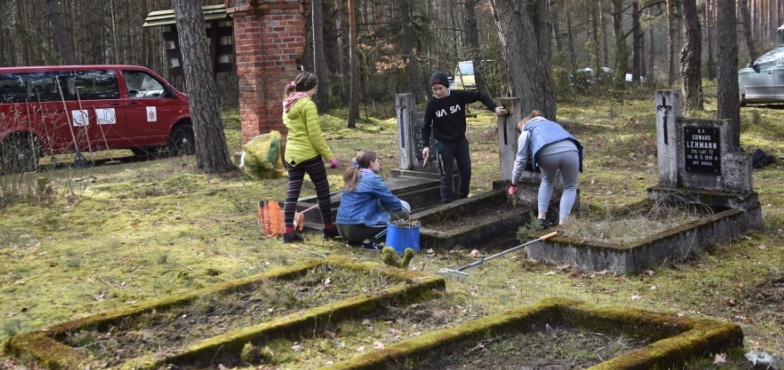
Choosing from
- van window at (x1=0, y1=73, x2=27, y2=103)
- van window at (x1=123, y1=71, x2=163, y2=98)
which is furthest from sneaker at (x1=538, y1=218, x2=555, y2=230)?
van window at (x1=0, y1=73, x2=27, y2=103)

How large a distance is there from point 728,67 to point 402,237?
7.52 m

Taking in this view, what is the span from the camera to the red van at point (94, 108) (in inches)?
653

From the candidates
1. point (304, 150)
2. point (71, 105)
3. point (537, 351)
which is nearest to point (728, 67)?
point (304, 150)

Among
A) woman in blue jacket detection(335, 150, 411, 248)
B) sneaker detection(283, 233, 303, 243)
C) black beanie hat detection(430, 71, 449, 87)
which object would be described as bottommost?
sneaker detection(283, 233, 303, 243)

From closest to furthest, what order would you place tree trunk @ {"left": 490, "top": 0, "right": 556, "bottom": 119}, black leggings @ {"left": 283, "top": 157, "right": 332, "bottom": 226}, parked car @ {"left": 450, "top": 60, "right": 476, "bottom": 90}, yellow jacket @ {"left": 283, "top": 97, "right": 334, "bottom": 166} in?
yellow jacket @ {"left": 283, "top": 97, "right": 334, "bottom": 166}, black leggings @ {"left": 283, "top": 157, "right": 332, "bottom": 226}, tree trunk @ {"left": 490, "top": 0, "right": 556, "bottom": 119}, parked car @ {"left": 450, "top": 60, "right": 476, "bottom": 90}

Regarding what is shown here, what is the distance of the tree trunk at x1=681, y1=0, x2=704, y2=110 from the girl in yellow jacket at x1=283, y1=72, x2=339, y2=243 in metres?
12.7

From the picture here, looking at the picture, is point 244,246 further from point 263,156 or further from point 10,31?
point 10,31

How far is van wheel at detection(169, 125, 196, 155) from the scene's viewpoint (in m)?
18.6

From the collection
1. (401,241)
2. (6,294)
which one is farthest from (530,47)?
(6,294)

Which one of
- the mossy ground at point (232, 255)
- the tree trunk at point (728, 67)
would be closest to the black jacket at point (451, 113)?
the mossy ground at point (232, 255)

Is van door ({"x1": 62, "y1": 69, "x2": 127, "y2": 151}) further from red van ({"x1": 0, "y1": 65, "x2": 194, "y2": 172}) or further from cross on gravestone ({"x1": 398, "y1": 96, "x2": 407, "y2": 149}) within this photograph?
cross on gravestone ({"x1": 398, "y1": 96, "x2": 407, "y2": 149})

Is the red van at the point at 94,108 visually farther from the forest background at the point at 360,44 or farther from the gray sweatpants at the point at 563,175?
the gray sweatpants at the point at 563,175

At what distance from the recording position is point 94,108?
17.5m

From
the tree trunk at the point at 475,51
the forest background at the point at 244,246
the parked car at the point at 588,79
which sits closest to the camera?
the forest background at the point at 244,246
